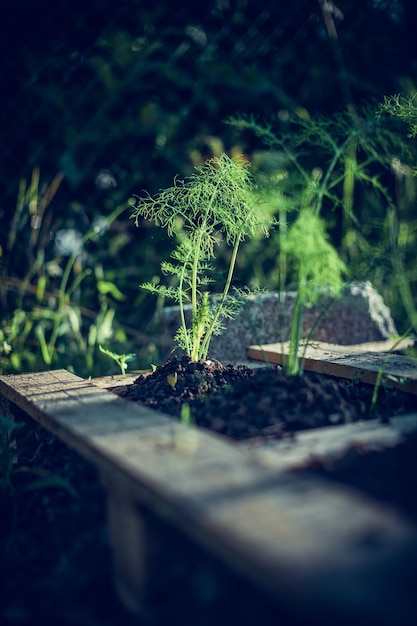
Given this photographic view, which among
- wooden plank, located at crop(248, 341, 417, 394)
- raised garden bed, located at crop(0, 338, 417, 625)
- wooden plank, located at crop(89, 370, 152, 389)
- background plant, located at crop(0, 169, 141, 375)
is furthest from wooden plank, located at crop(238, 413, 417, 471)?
background plant, located at crop(0, 169, 141, 375)

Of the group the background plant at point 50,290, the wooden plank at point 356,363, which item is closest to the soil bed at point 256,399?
the wooden plank at point 356,363

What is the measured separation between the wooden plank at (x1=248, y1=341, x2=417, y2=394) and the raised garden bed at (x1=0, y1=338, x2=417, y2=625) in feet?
1.00

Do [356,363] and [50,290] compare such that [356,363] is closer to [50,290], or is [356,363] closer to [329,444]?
[329,444]

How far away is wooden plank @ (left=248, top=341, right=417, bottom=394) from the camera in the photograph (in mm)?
1728

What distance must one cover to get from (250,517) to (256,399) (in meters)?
0.65

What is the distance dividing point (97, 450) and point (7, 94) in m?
2.74

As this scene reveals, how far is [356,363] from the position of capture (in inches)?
75.7

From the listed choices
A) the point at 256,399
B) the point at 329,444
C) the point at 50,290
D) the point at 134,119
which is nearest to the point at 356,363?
the point at 256,399

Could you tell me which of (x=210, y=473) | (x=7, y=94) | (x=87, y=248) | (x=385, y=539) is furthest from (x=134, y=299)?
(x=385, y=539)

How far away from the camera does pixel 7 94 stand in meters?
3.33

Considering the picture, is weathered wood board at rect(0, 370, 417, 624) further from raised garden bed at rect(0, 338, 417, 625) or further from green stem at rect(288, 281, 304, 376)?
green stem at rect(288, 281, 304, 376)

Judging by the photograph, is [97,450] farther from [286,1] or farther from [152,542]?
[286,1]

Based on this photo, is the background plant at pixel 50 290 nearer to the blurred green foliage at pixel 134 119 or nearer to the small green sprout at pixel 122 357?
the blurred green foliage at pixel 134 119

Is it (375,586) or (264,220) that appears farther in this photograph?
(264,220)
